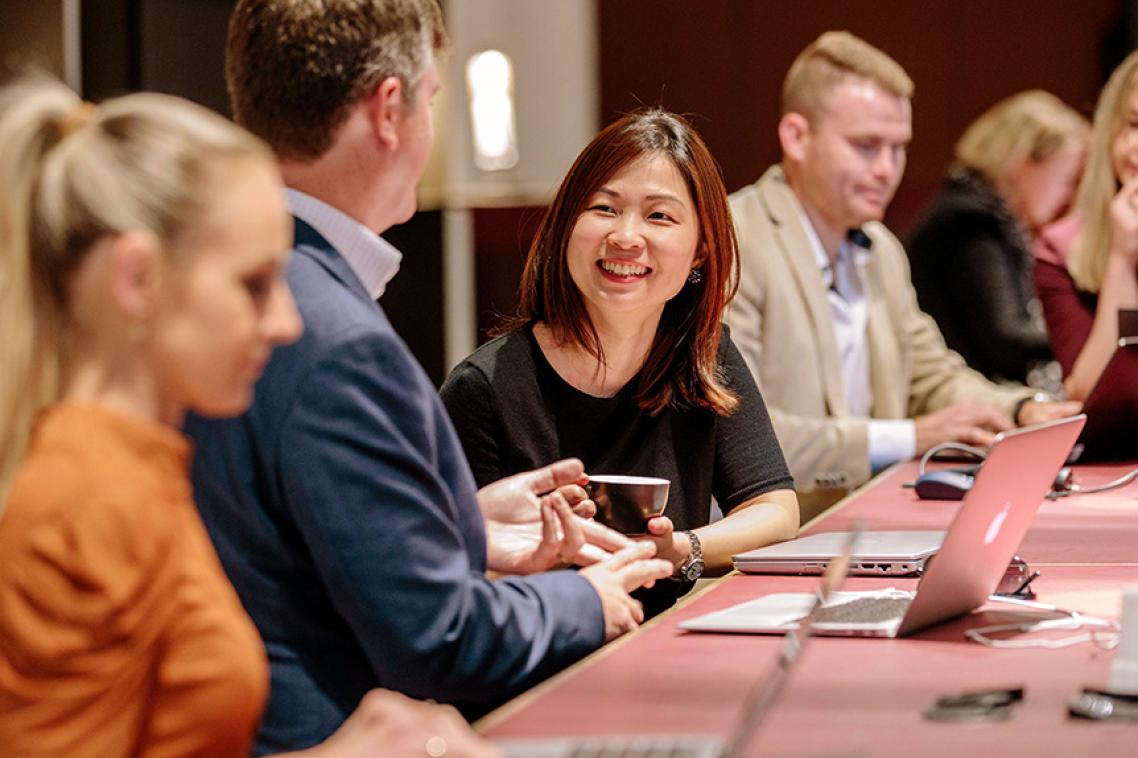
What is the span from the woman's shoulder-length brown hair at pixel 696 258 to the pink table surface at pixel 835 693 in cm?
83

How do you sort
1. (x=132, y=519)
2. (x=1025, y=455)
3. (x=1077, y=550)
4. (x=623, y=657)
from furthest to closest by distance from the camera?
(x=1077, y=550) → (x=1025, y=455) → (x=623, y=657) → (x=132, y=519)

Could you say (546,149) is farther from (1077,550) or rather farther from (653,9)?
(1077,550)

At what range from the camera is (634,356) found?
276cm

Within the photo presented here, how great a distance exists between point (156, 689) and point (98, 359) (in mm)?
269

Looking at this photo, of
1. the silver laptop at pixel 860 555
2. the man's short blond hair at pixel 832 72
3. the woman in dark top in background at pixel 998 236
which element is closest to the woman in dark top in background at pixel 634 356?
the silver laptop at pixel 860 555

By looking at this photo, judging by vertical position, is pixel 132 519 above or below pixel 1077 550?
above

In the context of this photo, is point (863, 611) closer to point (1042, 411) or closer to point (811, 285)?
point (1042, 411)

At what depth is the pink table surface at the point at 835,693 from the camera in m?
1.35

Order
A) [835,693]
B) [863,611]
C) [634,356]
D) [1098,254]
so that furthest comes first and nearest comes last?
[1098,254] → [634,356] → [863,611] → [835,693]

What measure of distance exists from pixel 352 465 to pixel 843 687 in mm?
530

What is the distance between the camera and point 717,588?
2.19m

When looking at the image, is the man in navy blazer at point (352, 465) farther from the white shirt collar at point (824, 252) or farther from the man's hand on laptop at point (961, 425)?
the white shirt collar at point (824, 252)

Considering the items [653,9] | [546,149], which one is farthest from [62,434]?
[653,9]

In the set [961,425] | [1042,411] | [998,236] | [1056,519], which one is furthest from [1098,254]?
[1056,519]
